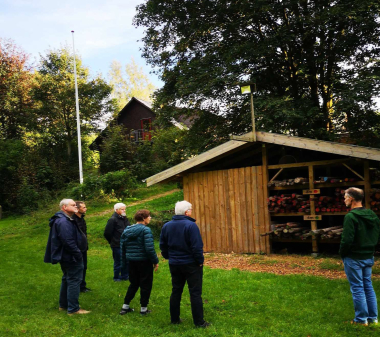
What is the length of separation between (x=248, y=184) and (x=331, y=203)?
7.49 ft

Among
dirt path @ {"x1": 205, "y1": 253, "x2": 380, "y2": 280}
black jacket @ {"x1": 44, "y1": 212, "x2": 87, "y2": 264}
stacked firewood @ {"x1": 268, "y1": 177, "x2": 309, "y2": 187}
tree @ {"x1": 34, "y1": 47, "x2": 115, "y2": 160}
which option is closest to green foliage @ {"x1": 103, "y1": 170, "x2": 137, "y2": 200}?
tree @ {"x1": 34, "y1": 47, "x2": 115, "y2": 160}

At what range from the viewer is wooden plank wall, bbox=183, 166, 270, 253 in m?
11.1

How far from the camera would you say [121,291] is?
7520 millimetres

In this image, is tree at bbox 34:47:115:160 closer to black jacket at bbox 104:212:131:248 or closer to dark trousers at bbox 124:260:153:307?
black jacket at bbox 104:212:131:248

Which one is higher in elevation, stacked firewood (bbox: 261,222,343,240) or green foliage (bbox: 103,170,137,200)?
green foliage (bbox: 103,170,137,200)

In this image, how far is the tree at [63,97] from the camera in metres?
27.4

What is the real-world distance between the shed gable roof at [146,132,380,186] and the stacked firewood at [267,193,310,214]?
163cm

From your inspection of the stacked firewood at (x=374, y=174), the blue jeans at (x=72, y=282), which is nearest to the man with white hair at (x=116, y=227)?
the blue jeans at (x=72, y=282)

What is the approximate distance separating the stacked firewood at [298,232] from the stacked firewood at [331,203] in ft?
1.63

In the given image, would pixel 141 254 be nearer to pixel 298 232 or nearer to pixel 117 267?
pixel 117 267

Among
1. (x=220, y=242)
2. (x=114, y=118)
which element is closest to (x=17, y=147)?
(x=114, y=118)

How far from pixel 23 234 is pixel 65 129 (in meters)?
12.8

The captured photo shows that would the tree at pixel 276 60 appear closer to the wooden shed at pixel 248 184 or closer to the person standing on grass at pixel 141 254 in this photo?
the wooden shed at pixel 248 184

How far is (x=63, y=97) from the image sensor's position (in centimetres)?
2719
